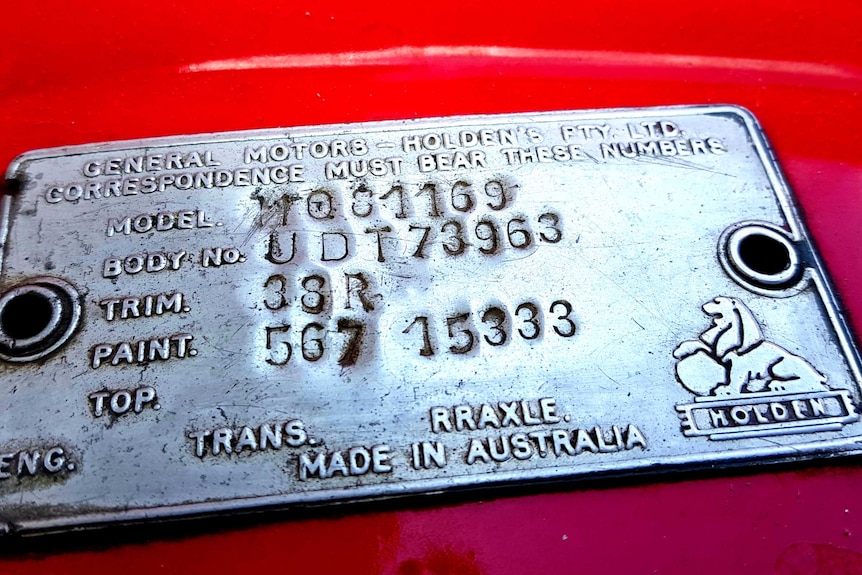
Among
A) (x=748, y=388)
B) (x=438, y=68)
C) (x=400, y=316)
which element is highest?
(x=438, y=68)

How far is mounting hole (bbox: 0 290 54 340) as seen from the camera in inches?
30.4

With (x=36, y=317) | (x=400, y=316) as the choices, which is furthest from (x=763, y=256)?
(x=36, y=317)

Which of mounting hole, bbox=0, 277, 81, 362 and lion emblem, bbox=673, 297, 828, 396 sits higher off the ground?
mounting hole, bbox=0, 277, 81, 362

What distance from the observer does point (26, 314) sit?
2.59 ft

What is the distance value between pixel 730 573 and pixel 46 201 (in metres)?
0.91

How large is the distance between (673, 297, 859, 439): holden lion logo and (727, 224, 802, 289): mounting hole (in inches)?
2.6

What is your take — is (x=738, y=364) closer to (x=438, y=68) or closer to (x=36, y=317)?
(x=438, y=68)

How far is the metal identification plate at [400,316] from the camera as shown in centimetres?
71

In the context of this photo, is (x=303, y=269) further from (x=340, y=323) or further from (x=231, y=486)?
(x=231, y=486)

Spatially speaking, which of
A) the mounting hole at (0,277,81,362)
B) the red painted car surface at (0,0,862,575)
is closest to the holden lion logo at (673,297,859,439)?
the red painted car surface at (0,0,862,575)

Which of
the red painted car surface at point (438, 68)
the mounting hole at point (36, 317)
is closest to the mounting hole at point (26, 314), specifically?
the mounting hole at point (36, 317)

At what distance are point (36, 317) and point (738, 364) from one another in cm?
81

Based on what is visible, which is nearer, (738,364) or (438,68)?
(738,364)

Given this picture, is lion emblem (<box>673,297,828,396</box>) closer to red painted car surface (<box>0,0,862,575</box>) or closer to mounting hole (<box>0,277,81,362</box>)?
red painted car surface (<box>0,0,862,575</box>)
